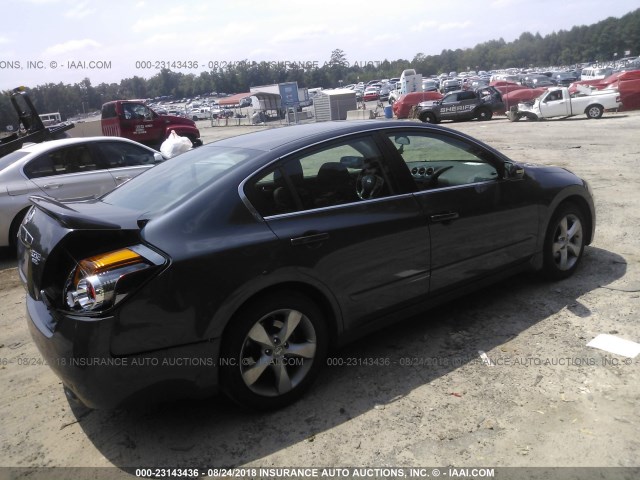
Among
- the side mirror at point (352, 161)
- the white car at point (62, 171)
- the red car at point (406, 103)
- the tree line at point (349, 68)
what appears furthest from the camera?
the tree line at point (349, 68)

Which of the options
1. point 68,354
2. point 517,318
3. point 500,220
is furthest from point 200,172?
point 517,318

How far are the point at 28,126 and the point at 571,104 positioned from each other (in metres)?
20.6

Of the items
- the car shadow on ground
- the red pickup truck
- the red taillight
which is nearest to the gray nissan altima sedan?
the red taillight

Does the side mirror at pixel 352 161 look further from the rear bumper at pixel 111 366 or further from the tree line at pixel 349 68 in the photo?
the tree line at pixel 349 68

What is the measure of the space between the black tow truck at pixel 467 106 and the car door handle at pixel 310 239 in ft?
81.7

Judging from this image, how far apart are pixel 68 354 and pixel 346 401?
61.5 inches

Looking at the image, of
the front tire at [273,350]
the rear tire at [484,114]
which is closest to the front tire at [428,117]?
the rear tire at [484,114]

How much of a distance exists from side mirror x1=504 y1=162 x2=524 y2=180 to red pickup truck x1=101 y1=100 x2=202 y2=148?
1597 centimetres

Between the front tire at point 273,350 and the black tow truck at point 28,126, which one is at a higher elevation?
the black tow truck at point 28,126

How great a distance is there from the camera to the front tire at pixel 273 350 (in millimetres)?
2879

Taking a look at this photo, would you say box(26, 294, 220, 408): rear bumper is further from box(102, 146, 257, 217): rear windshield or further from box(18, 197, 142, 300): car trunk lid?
box(102, 146, 257, 217): rear windshield

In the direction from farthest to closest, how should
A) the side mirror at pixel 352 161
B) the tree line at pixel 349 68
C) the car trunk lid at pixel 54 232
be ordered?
the tree line at pixel 349 68 → the side mirror at pixel 352 161 → the car trunk lid at pixel 54 232

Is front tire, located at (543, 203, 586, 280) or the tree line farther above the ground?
the tree line

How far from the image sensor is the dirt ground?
272cm
